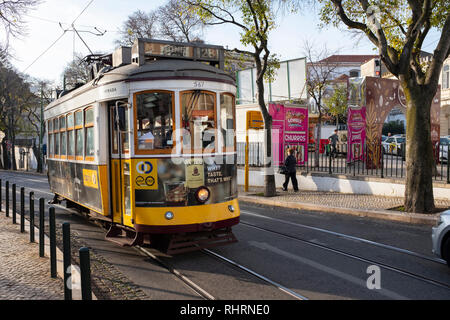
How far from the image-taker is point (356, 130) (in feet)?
60.1

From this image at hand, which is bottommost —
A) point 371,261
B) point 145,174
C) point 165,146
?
point 371,261

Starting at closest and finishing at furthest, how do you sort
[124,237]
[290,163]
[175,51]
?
[175,51] → [124,237] → [290,163]

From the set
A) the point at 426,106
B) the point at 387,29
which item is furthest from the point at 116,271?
the point at 387,29

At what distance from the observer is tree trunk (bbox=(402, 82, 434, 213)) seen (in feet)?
33.3

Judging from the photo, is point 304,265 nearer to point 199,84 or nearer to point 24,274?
point 199,84

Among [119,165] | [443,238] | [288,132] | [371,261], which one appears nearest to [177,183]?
[119,165]

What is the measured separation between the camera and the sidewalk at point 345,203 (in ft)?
33.1

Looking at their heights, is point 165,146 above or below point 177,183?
above

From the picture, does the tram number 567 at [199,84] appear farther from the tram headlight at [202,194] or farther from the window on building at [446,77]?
the window on building at [446,77]

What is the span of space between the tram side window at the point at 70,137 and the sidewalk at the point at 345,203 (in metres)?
6.75

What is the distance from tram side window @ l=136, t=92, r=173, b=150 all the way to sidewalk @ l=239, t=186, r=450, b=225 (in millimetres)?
6511

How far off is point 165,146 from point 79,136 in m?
2.93

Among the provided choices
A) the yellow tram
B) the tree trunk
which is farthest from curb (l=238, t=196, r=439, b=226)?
the yellow tram
